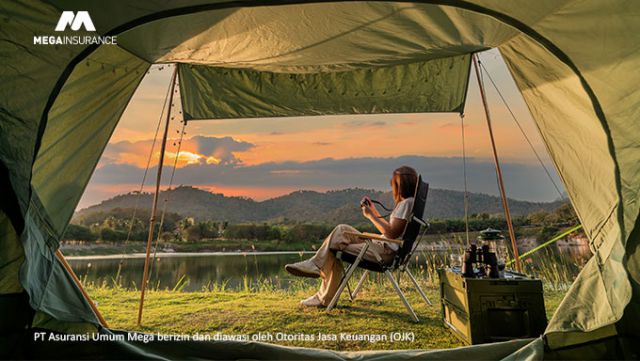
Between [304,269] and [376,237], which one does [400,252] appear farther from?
[304,269]

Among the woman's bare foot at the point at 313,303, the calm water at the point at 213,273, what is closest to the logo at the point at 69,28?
the woman's bare foot at the point at 313,303

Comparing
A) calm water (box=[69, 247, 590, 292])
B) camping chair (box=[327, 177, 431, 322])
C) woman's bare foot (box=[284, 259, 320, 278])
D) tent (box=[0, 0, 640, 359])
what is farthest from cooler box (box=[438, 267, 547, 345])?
calm water (box=[69, 247, 590, 292])

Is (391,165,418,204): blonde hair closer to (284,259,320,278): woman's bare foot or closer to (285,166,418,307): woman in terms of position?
(285,166,418,307): woman

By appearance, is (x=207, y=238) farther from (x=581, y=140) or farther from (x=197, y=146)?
(x=581, y=140)

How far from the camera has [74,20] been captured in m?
1.91

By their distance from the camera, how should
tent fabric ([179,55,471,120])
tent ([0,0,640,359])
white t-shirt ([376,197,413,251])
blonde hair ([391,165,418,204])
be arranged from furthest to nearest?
tent fabric ([179,55,471,120]) < blonde hair ([391,165,418,204]) < white t-shirt ([376,197,413,251]) < tent ([0,0,640,359])

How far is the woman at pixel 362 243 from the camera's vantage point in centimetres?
305

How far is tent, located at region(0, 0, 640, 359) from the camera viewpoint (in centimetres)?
176

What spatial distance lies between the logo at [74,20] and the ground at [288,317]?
2.03 meters

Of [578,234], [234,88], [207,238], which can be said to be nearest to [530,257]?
[578,234]

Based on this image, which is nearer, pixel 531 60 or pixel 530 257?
pixel 531 60

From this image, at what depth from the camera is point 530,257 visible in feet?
14.6

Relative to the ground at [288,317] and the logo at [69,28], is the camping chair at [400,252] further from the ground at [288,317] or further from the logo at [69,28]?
the logo at [69,28]

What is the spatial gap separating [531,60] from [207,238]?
768 centimetres
